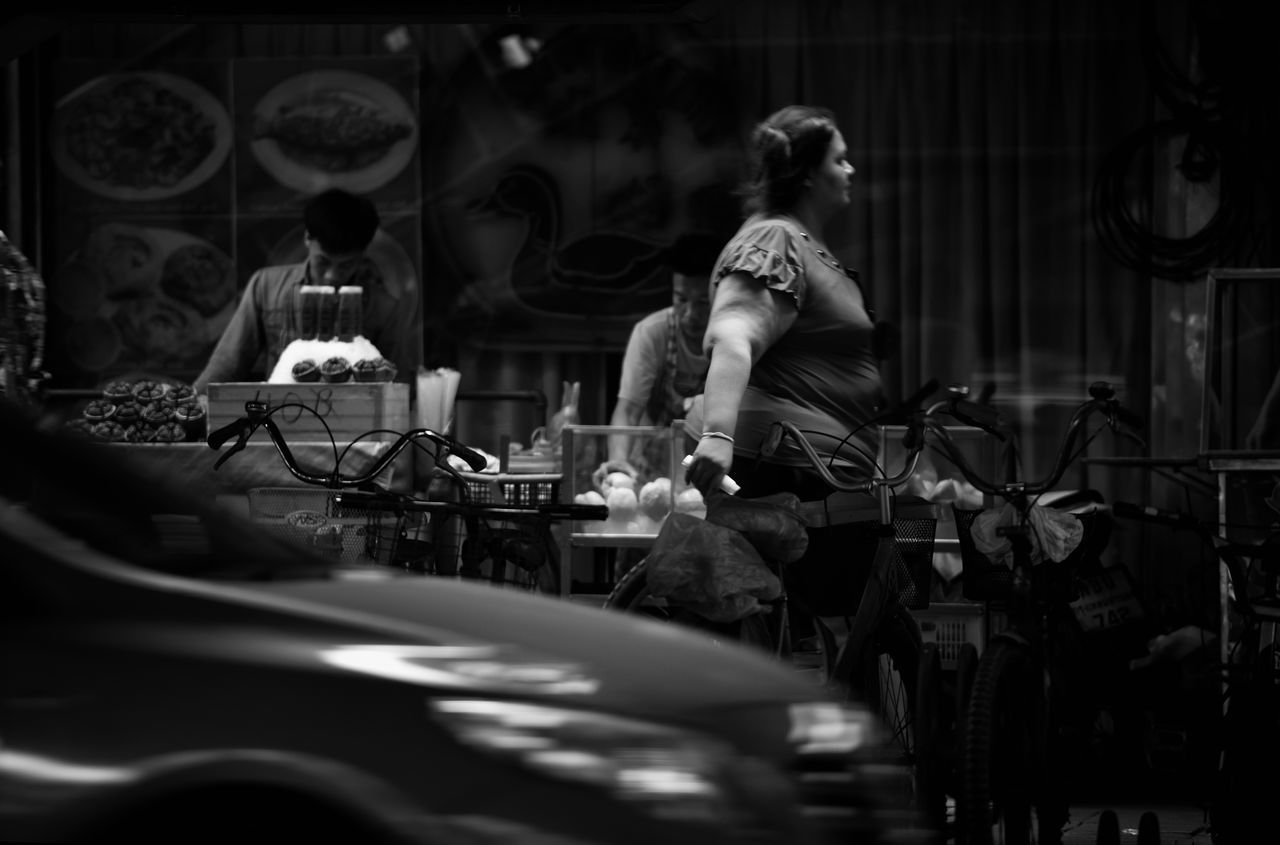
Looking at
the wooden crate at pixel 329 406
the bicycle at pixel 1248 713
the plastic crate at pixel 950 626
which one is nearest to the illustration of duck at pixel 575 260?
the wooden crate at pixel 329 406

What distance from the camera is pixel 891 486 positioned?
499 cm

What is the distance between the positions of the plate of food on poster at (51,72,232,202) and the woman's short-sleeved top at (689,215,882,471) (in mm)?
6160

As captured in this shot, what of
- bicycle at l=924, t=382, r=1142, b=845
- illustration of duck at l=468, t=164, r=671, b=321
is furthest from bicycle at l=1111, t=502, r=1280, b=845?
illustration of duck at l=468, t=164, r=671, b=321

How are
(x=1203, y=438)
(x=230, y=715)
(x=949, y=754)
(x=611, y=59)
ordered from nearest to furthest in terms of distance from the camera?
(x=230, y=715)
(x=949, y=754)
(x=1203, y=438)
(x=611, y=59)

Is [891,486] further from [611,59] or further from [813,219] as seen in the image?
[611,59]

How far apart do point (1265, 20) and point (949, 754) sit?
613 centimetres

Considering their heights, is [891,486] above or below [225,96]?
below

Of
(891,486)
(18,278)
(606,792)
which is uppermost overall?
(18,278)

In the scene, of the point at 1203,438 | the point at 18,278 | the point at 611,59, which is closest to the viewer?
the point at 18,278

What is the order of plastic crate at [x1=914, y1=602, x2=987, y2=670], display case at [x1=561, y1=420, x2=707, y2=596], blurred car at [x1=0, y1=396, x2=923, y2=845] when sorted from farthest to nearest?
plastic crate at [x1=914, y1=602, x2=987, y2=670]
display case at [x1=561, y1=420, x2=707, y2=596]
blurred car at [x1=0, y1=396, x2=923, y2=845]

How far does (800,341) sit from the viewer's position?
5.12 metres

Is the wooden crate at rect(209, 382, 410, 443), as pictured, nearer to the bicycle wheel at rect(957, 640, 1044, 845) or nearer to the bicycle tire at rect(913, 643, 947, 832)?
the bicycle tire at rect(913, 643, 947, 832)

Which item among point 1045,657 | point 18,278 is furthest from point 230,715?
point 18,278

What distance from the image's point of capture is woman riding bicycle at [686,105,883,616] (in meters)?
4.96
